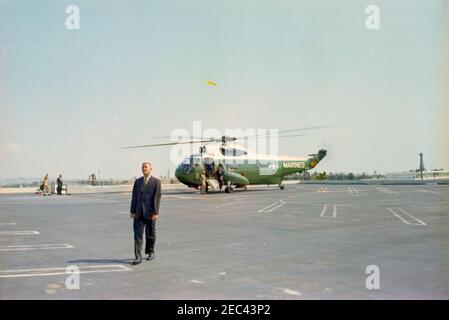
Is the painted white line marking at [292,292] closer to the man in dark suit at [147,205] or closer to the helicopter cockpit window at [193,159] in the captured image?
the man in dark suit at [147,205]

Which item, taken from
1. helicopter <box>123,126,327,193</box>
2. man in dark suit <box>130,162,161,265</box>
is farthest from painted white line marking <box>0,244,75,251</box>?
helicopter <box>123,126,327,193</box>

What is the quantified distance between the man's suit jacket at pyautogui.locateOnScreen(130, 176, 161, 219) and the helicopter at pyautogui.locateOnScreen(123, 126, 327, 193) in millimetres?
24833

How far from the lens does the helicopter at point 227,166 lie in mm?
34281

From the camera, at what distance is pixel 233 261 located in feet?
26.5

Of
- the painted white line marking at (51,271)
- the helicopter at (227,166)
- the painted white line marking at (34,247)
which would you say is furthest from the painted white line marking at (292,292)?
the helicopter at (227,166)

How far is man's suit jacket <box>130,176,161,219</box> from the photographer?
8289 mm

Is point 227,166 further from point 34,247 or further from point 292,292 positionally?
point 292,292

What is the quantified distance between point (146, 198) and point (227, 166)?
27.7 meters

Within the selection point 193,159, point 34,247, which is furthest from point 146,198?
point 193,159

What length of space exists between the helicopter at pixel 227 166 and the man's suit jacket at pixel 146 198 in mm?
24833

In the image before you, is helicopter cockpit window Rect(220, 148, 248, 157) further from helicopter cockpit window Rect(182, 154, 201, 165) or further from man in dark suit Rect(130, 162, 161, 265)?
man in dark suit Rect(130, 162, 161, 265)

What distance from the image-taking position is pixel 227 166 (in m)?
35.9
